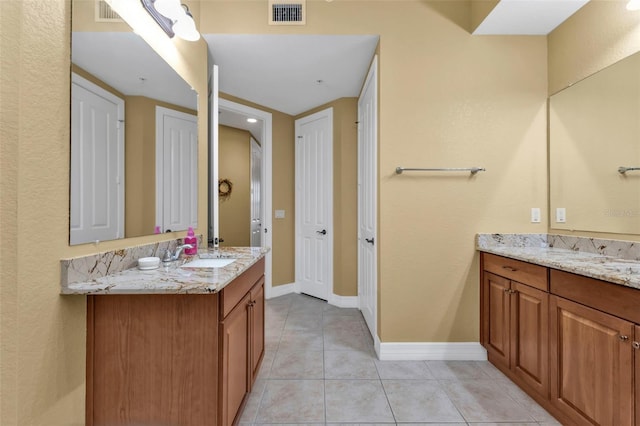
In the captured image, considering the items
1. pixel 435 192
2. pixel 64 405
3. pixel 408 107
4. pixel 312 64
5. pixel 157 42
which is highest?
pixel 312 64

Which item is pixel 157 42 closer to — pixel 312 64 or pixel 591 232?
pixel 312 64

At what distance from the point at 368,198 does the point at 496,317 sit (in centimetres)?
137

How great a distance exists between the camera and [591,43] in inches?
72.8

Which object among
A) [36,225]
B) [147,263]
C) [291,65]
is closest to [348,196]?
[291,65]

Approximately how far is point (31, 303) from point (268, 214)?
8.96 ft

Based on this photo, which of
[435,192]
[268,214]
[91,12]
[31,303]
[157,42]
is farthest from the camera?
[268,214]

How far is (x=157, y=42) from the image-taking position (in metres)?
1.62

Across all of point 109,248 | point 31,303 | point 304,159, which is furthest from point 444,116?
point 31,303

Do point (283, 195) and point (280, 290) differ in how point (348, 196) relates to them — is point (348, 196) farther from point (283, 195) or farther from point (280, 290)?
point (280, 290)

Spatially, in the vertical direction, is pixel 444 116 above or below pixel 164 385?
above

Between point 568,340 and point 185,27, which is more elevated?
point 185,27

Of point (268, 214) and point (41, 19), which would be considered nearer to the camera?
point (41, 19)

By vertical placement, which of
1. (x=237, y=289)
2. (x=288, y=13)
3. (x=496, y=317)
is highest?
(x=288, y=13)

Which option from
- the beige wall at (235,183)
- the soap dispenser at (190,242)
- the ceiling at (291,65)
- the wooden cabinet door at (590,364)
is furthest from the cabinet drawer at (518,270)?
the beige wall at (235,183)
